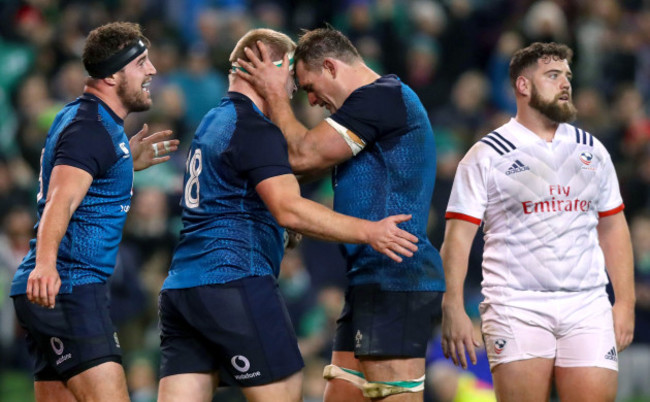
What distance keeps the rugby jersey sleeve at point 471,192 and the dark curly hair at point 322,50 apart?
940 mm

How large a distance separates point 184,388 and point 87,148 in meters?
1.35

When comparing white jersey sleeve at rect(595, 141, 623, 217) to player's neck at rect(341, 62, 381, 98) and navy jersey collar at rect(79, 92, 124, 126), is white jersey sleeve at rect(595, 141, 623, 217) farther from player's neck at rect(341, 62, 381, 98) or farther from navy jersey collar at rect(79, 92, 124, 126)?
navy jersey collar at rect(79, 92, 124, 126)

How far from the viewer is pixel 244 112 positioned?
529cm

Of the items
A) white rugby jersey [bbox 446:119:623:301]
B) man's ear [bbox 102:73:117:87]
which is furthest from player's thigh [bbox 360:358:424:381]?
man's ear [bbox 102:73:117:87]

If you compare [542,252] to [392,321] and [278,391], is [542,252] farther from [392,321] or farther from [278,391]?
[278,391]

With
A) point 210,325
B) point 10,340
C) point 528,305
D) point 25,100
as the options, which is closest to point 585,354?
point 528,305

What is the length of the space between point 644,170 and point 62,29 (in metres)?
6.91

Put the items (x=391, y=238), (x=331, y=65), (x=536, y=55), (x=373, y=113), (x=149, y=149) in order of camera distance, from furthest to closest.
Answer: (x=149, y=149)
(x=536, y=55)
(x=331, y=65)
(x=373, y=113)
(x=391, y=238)

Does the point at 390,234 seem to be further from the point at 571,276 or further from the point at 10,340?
the point at 10,340

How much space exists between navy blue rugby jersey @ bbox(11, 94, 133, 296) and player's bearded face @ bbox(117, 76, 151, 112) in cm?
18

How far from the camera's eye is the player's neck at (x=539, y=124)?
6066 mm

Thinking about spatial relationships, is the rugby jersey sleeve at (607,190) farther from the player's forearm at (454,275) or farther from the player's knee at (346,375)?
the player's knee at (346,375)

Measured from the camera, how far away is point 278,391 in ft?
16.7

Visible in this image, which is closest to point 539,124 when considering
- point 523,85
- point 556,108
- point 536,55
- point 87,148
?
point 556,108
